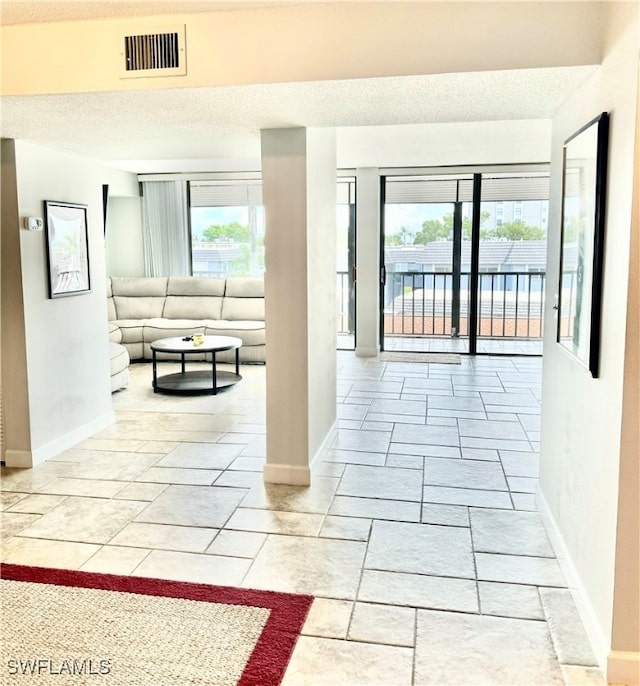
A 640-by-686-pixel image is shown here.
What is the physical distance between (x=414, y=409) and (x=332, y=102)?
3.11 meters

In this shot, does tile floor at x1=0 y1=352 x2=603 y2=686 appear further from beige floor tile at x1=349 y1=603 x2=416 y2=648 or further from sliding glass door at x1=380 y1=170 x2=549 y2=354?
sliding glass door at x1=380 y1=170 x2=549 y2=354

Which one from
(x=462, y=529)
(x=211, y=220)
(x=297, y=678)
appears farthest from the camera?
(x=211, y=220)

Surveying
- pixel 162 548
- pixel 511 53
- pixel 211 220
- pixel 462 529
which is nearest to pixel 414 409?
pixel 462 529

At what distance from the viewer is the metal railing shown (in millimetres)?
8156

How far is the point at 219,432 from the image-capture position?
475cm

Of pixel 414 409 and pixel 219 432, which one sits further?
pixel 414 409

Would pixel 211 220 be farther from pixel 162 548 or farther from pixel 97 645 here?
pixel 97 645

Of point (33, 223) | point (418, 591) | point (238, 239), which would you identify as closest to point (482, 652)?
point (418, 591)

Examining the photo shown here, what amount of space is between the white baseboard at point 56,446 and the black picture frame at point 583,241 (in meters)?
3.25

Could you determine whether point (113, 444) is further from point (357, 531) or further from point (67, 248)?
point (357, 531)

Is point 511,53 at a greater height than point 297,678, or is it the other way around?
point 511,53

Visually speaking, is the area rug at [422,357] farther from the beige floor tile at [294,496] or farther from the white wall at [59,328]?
the beige floor tile at [294,496]

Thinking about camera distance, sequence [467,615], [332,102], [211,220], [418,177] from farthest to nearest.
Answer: [211,220] < [418,177] < [332,102] < [467,615]

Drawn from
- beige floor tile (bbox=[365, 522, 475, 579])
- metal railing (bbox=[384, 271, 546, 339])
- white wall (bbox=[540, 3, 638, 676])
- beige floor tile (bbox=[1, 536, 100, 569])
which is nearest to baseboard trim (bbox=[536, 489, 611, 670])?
white wall (bbox=[540, 3, 638, 676])
